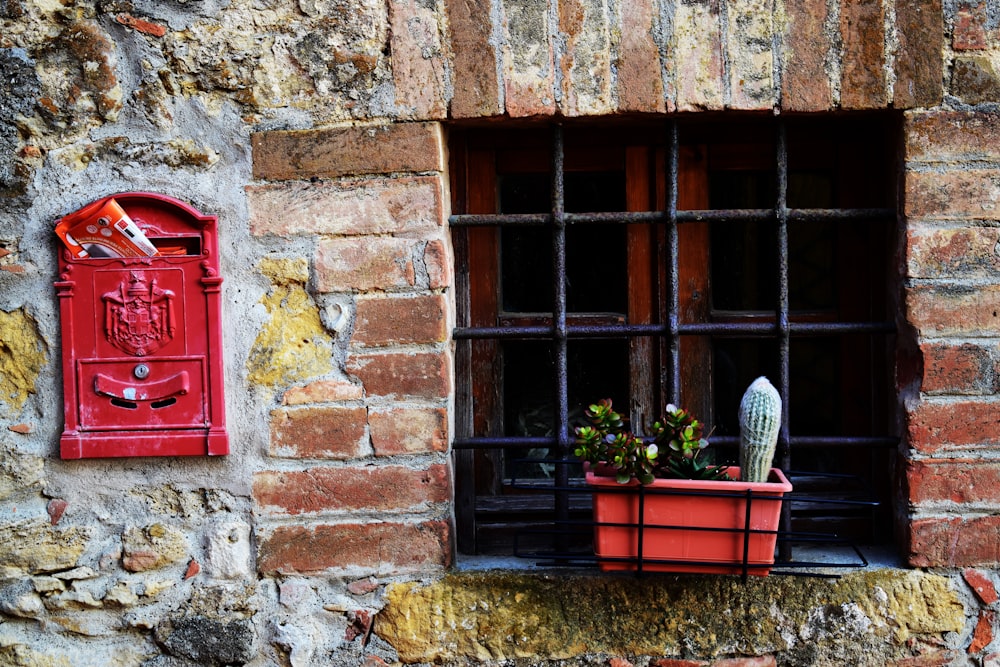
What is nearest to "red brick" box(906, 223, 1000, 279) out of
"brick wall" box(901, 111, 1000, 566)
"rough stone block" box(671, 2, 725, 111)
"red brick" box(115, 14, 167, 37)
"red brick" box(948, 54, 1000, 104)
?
"brick wall" box(901, 111, 1000, 566)

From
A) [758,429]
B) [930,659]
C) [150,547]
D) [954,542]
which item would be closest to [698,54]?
[758,429]

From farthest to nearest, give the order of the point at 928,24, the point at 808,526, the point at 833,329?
1. the point at 808,526
2. the point at 833,329
3. the point at 928,24

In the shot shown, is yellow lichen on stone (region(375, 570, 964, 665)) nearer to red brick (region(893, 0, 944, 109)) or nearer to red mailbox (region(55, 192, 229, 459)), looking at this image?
red mailbox (region(55, 192, 229, 459))

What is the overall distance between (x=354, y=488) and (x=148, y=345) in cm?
55

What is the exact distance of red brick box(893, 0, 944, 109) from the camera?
1760 mm

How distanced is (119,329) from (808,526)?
1.64 meters

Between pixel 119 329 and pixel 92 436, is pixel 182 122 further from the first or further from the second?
pixel 92 436

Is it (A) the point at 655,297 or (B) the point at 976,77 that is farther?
(A) the point at 655,297

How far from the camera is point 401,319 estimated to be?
184 centimetres

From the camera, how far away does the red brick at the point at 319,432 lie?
1854mm

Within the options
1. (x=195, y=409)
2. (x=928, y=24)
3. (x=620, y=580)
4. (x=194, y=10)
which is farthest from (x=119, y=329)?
(x=928, y=24)

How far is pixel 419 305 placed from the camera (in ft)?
6.04

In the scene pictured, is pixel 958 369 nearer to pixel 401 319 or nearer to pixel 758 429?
pixel 758 429

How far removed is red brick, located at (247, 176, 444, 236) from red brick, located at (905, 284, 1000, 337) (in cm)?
105
